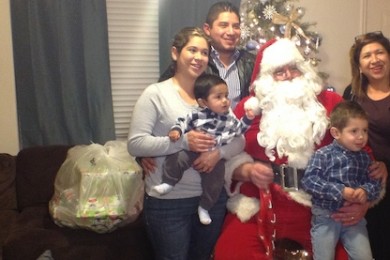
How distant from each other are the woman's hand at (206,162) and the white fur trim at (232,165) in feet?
0.69

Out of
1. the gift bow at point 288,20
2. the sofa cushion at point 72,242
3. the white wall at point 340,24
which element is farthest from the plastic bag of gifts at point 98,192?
the white wall at point 340,24

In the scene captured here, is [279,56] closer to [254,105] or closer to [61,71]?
[254,105]

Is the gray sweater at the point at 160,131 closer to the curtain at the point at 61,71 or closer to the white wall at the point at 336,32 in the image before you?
the curtain at the point at 61,71

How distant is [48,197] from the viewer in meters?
2.87

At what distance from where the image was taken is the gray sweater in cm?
182

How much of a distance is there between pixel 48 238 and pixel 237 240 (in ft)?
3.43

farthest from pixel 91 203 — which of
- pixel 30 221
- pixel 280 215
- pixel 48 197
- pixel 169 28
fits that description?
pixel 169 28

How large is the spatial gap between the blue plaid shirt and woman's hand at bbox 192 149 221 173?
415 mm

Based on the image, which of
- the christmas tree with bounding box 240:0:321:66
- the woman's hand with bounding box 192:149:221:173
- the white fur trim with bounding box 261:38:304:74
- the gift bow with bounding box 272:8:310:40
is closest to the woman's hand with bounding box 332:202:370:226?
the woman's hand with bounding box 192:149:221:173

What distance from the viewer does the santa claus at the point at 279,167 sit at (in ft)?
6.40

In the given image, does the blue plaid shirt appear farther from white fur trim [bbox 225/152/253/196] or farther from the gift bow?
the gift bow

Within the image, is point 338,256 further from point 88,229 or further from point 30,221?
point 30,221

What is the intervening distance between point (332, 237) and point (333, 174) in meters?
0.28

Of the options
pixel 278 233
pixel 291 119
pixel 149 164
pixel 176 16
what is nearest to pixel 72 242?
pixel 149 164
